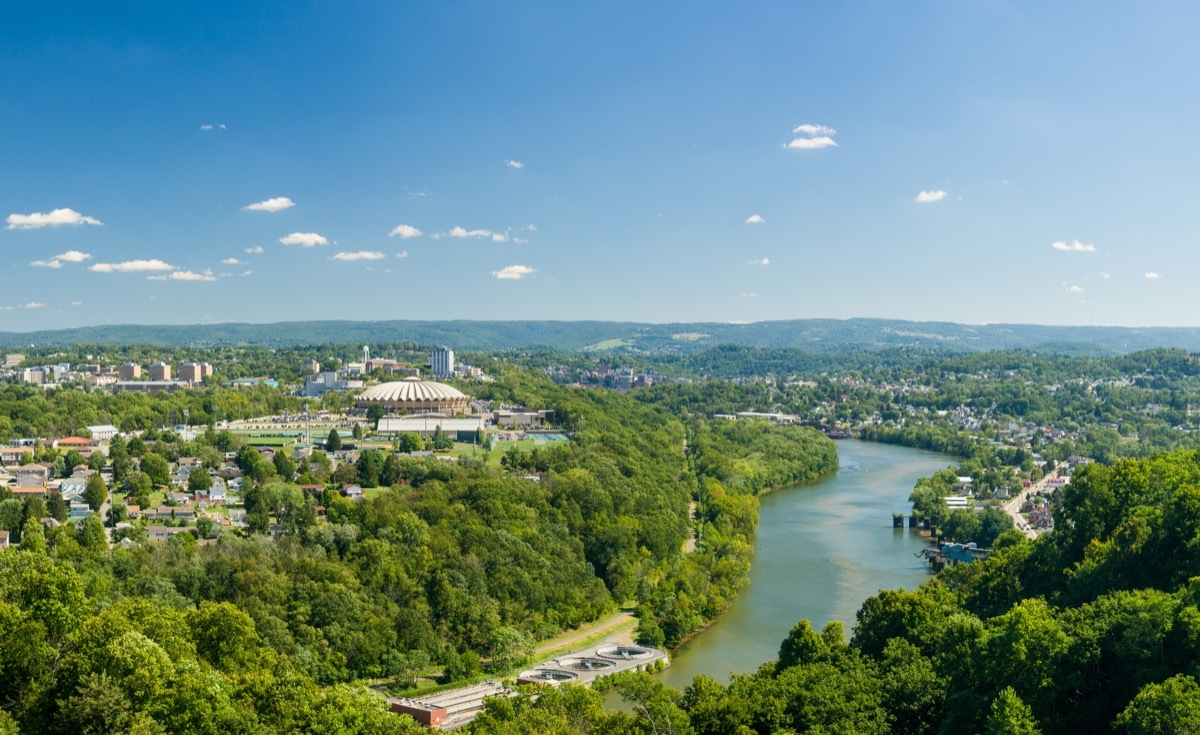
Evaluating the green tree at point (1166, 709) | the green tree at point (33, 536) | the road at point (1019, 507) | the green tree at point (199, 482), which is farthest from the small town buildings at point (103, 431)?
the green tree at point (1166, 709)

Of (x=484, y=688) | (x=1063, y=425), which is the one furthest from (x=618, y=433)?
→ (x=1063, y=425)

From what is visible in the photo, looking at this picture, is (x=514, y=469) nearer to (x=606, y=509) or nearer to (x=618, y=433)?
(x=606, y=509)

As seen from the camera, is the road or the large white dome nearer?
the road

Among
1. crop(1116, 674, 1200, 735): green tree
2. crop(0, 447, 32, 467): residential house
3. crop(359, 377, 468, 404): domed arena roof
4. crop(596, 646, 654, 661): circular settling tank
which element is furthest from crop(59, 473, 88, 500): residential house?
crop(1116, 674, 1200, 735): green tree

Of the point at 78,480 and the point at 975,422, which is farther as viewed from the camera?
the point at 975,422

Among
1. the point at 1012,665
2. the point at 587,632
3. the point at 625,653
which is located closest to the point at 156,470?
the point at 587,632

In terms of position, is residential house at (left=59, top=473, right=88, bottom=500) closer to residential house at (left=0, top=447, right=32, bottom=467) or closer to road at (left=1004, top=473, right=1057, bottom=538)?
residential house at (left=0, top=447, right=32, bottom=467)
